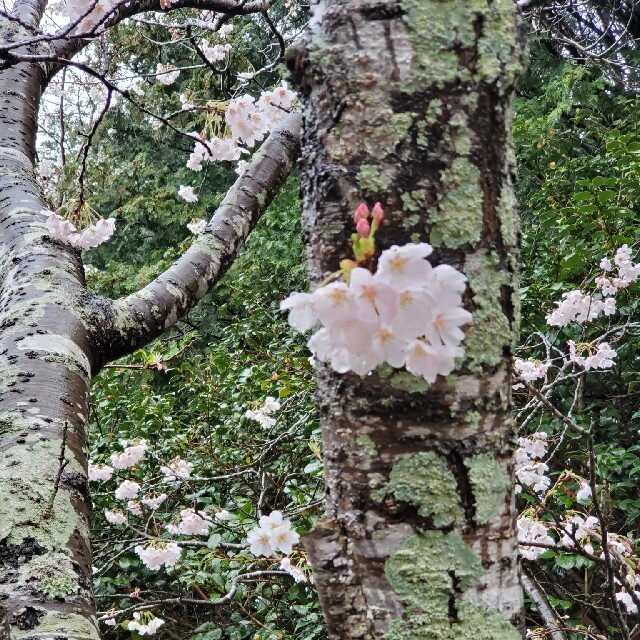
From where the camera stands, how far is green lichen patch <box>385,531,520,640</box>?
1.95ft

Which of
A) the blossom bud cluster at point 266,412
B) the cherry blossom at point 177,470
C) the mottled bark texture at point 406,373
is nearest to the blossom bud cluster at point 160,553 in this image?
the cherry blossom at point 177,470

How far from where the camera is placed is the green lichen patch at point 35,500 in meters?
1.01

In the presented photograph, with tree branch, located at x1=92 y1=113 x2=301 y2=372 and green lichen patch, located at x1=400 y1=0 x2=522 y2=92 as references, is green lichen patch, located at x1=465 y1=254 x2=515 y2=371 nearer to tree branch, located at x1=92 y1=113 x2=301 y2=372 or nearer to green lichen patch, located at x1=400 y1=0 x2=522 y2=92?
green lichen patch, located at x1=400 y1=0 x2=522 y2=92

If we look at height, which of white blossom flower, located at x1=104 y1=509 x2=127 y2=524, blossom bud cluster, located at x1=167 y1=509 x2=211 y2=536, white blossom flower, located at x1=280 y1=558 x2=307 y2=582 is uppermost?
white blossom flower, located at x1=104 y1=509 x2=127 y2=524

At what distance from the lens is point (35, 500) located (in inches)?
41.8

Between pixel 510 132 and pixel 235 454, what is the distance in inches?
128

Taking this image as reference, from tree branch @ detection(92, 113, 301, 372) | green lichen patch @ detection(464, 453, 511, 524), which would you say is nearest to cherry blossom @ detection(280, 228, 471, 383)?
green lichen patch @ detection(464, 453, 511, 524)

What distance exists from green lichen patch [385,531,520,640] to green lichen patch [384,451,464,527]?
0.07 ft

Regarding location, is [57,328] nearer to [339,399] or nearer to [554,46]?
[339,399]

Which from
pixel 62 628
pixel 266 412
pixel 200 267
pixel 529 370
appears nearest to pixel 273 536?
pixel 200 267

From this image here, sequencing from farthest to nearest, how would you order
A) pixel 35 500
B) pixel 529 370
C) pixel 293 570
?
pixel 529 370, pixel 293 570, pixel 35 500

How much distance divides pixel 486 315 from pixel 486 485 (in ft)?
0.54

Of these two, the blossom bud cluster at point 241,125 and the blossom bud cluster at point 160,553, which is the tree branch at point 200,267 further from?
the blossom bud cluster at point 160,553

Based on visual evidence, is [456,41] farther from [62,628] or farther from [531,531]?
[531,531]
